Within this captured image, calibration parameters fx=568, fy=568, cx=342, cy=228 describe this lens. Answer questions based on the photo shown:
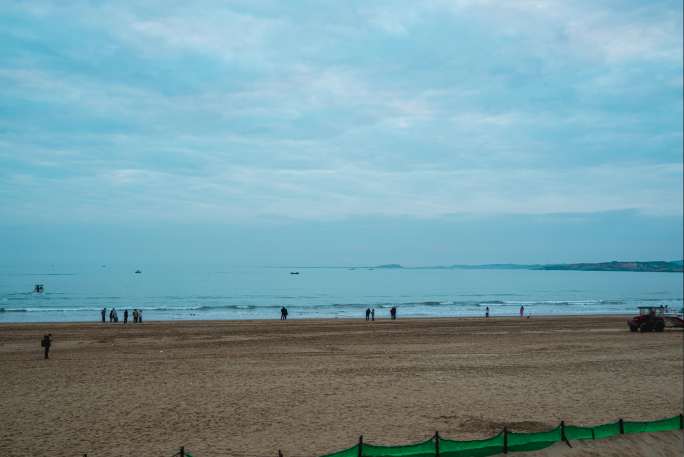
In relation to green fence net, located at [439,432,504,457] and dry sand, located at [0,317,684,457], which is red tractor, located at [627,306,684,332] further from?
green fence net, located at [439,432,504,457]

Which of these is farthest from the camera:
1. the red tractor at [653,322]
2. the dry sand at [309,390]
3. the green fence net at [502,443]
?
the red tractor at [653,322]

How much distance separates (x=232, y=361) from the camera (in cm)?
2261

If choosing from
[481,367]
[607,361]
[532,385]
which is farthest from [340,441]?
[607,361]

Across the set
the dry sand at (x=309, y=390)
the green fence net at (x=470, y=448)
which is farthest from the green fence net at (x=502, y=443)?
the dry sand at (x=309, y=390)

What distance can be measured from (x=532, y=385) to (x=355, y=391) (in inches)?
227

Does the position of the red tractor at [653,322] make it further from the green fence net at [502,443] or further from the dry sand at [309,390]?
the green fence net at [502,443]

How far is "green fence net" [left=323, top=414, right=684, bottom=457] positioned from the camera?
28.6 ft

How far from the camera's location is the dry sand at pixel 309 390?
12.5m

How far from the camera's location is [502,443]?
944 centimetres

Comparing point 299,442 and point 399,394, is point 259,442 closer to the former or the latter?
point 299,442

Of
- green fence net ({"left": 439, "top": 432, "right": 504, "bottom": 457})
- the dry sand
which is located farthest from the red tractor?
green fence net ({"left": 439, "top": 432, "right": 504, "bottom": 457})

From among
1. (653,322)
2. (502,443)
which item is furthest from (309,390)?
(653,322)

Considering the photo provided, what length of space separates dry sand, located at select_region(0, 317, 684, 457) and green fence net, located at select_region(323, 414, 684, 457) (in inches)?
8.5

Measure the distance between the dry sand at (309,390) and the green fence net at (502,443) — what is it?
216mm
